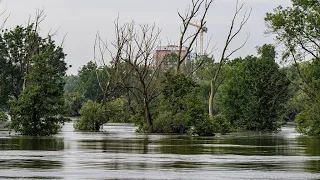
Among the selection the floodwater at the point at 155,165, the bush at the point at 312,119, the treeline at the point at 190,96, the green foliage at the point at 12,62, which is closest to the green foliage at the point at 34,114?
the treeline at the point at 190,96

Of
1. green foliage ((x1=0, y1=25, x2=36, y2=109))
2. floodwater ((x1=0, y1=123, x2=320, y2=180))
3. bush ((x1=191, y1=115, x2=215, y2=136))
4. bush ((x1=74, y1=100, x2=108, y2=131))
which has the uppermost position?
green foliage ((x1=0, y1=25, x2=36, y2=109))

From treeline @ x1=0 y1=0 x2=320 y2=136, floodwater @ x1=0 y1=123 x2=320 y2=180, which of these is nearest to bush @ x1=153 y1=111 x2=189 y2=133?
treeline @ x1=0 y1=0 x2=320 y2=136

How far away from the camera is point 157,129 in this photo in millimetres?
61031

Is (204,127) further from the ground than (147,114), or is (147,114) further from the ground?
(147,114)

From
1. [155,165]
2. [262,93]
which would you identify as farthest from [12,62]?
[155,165]

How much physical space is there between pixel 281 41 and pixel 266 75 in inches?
299

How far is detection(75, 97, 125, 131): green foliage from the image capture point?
209 feet

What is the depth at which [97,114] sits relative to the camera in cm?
6381

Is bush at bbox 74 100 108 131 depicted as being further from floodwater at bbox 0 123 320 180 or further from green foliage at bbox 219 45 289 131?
floodwater at bbox 0 123 320 180

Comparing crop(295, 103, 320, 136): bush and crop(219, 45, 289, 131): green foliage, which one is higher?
crop(219, 45, 289, 131): green foliage

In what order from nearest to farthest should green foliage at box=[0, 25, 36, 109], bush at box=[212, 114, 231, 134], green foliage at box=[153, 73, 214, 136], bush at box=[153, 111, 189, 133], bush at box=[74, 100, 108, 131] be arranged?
green foliage at box=[153, 73, 214, 136]
bush at box=[153, 111, 189, 133]
bush at box=[212, 114, 231, 134]
bush at box=[74, 100, 108, 131]
green foliage at box=[0, 25, 36, 109]

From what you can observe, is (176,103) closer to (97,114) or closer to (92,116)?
(97,114)

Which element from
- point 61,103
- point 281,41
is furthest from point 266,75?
point 61,103

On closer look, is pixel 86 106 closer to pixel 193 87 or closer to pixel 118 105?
pixel 118 105
